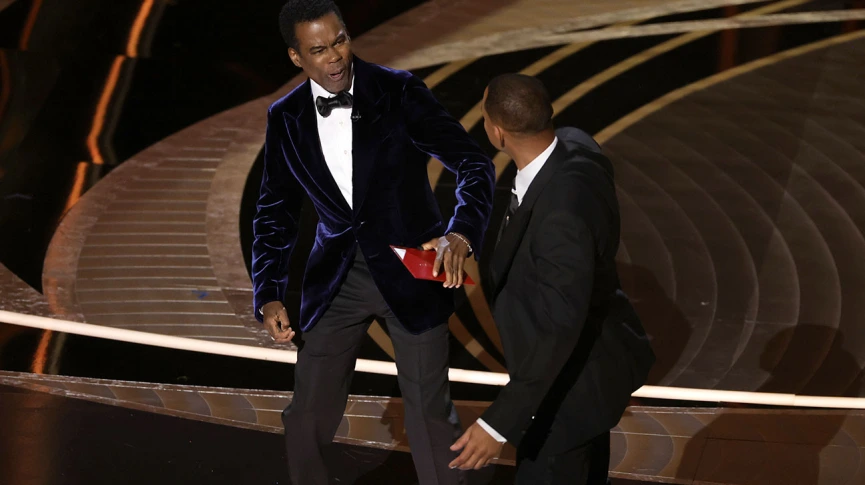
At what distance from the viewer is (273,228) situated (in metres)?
3.16

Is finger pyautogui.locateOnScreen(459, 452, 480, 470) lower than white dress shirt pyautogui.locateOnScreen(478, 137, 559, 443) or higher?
lower

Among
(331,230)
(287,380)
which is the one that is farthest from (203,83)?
(331,230)

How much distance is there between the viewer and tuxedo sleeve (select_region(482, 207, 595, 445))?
7.61ft

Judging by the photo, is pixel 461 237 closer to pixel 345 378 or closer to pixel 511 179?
pixel 345 378

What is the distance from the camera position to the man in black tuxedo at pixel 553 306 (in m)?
2.34

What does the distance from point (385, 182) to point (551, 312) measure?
0.84 m

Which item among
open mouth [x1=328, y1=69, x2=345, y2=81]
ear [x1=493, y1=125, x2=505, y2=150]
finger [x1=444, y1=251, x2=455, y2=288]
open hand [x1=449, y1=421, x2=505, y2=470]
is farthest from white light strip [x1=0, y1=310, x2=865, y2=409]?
ear [x1=493, y1=125, x2=505, y2=150]

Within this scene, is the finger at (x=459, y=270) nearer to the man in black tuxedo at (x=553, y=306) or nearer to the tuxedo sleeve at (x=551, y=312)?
the man in black tuxedo at (x=553, y=306)

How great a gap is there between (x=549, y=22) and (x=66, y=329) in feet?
16.2

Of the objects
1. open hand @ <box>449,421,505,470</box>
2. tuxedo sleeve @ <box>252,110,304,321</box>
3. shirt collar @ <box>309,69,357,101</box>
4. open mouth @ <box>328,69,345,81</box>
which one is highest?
open mouth @ <box>328,69,345,81</box>

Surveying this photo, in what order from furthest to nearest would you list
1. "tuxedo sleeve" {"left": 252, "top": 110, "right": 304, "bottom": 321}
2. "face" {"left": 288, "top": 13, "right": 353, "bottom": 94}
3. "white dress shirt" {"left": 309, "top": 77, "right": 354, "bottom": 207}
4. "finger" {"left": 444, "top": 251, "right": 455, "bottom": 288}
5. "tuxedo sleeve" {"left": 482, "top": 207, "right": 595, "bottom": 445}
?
"tuxedo sleeve" {"left": 252, "top": 110, "right": 304, "bottom": 321}
"white dress shirt" {"left": 309, "top": 77, "right": 354, "bottom": 207}
"face" {"left": 288, "top": 13, "right": 353, "bottom": 94}
"finger" {"left": 444, "top": 251, "right": 455, "bottom": 288}
"tuxedo sleeve" {"left": 482, "top": 207, "right": 595, "bottom": 445}

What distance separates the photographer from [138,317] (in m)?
4.86

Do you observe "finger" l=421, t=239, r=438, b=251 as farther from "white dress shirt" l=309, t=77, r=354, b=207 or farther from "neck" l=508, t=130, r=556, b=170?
"neck" l=508, t=130, r=556, b=170

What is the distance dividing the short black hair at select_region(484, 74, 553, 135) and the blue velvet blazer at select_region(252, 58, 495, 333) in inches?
20.0
